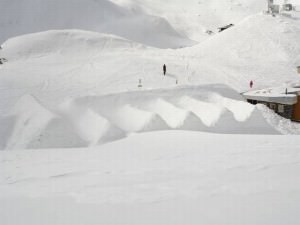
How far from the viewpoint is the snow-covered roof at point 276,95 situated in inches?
813

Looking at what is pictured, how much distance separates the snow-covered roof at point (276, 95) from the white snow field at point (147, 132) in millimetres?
940

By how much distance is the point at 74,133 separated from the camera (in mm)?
13469

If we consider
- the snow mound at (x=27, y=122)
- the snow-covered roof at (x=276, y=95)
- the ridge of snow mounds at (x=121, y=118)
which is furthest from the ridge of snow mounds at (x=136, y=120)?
the snow-covered roof at (x=276, y=95)

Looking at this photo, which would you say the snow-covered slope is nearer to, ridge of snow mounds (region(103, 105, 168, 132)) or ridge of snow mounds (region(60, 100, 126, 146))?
ridge of snow mounds (region(60, 100, 126, 146))

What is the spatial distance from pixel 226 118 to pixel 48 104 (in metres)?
8.28

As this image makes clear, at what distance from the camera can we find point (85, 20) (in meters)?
58.5

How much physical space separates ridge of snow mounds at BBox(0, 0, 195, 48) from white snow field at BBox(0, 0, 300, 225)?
1964cm

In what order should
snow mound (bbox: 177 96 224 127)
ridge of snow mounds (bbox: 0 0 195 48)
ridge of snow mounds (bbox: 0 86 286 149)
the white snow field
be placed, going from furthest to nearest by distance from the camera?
1. ridge of snow mounds (bbox: 0 0 195 48)
2. snow mound (bbox: 177 96 224 127)
3. ridge of snow mounds (bbox: 0 86 286 149)
4. the white snow field

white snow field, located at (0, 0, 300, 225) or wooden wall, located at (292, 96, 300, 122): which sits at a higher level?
white snow field, located at (0, 0, 300, 225)

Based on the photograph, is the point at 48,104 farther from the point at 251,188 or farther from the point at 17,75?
the point at 251,188

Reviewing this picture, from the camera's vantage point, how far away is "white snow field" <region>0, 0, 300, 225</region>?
5.40 m

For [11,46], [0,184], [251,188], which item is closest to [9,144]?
[0,184]

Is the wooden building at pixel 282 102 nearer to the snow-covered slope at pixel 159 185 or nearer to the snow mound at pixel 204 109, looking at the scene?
the snow mound at pixel 204 109

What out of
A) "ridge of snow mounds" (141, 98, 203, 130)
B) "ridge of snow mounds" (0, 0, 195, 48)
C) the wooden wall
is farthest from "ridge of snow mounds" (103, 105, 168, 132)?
"ridge of snow mounds" (0, 0, 195, 48)
